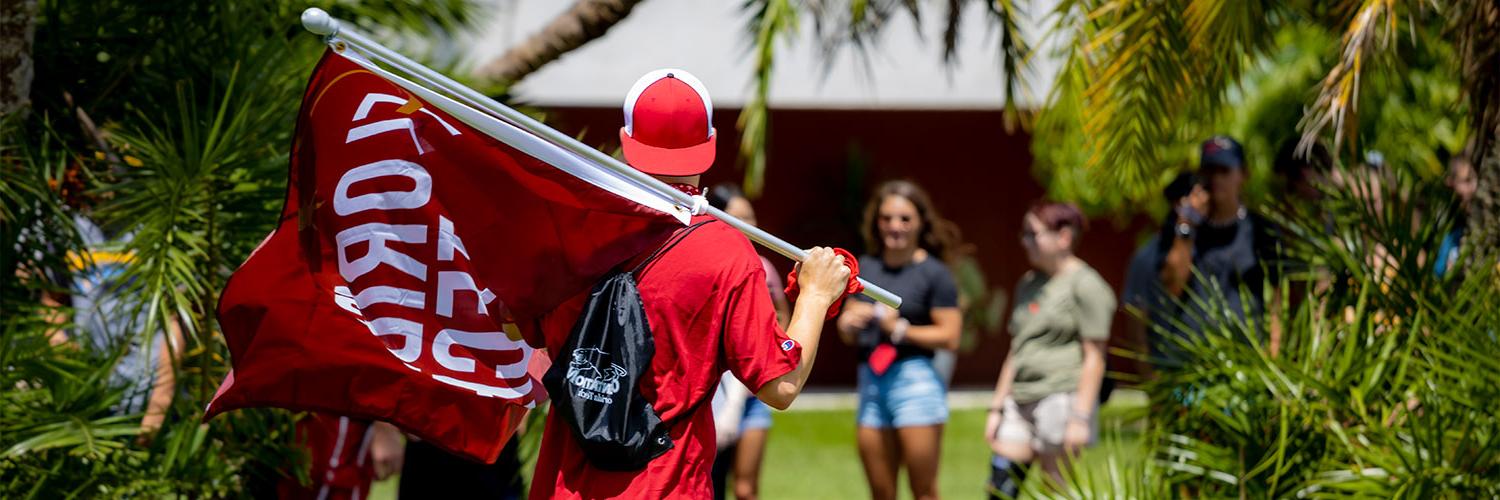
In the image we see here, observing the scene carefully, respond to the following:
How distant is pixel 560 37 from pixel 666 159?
147 inches

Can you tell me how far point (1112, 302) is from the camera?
7.17m

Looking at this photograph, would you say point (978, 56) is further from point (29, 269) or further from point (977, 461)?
point (29, 269)

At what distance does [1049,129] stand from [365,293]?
385cm

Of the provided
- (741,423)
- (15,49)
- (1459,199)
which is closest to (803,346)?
(15,49)

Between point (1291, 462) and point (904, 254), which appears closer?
point (1291, 462)

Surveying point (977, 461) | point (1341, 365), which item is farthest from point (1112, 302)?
point (977, 461)

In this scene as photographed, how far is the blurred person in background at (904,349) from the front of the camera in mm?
6992

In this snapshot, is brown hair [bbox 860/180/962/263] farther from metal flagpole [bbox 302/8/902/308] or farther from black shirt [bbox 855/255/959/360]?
metal flagpole [bbox 302/8/902/308]

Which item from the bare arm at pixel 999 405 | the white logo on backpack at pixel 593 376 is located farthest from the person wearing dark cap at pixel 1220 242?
the white logo on backpack at pixel 593 376

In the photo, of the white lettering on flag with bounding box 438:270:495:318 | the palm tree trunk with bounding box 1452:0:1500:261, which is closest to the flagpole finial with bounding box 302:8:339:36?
the white lettering on flag with bounding box 438:270:495:318

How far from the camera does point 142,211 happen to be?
4.64 metres

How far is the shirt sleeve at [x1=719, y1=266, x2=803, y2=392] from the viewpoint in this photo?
130 inches

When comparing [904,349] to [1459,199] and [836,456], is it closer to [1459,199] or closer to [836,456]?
[1459,199]

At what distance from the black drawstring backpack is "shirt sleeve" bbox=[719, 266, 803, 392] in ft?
0.57
